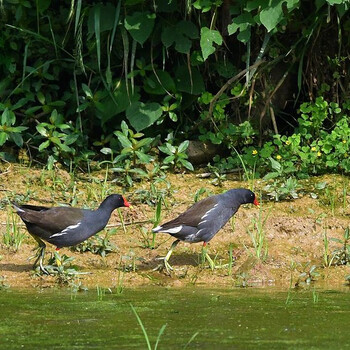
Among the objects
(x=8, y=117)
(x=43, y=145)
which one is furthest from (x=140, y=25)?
(x=8, y=117)

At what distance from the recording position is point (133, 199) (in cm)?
966

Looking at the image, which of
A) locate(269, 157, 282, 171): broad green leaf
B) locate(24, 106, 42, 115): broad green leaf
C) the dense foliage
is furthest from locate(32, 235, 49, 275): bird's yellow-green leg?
locate(269, 157, 282, 171): broad green leaf

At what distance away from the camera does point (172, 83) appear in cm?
1029

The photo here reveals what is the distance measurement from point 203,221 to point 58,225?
3.95ft

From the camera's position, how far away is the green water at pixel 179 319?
5.61m

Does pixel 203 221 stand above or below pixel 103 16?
below

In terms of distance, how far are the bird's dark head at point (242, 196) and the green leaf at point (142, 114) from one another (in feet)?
5.04

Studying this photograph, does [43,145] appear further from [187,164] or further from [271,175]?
[271,175]

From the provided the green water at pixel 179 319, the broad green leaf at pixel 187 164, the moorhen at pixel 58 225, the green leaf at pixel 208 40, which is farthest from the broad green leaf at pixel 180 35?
the green water at pixel 179 319

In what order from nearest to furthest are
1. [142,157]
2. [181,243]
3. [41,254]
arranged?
[41,254]
[181,243]
[142,157]

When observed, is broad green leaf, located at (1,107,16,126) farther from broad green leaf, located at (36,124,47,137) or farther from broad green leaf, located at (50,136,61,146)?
broad green leaf, located at (50,136,61,146)

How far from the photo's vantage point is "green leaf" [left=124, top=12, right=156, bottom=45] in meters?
9.76

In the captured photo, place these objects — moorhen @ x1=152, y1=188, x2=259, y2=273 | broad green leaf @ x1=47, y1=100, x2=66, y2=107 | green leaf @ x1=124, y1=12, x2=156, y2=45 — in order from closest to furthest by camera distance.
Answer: moorhen @ x1=152, y1=188, x2=259, y2=273 → green leaf @ x1=124, y1=12, x2=156, y2=45 → broad green leaf @ x1=47, y1=100, x2=66, y2=107

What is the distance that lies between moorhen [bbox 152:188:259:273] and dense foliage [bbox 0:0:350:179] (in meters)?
1.23
